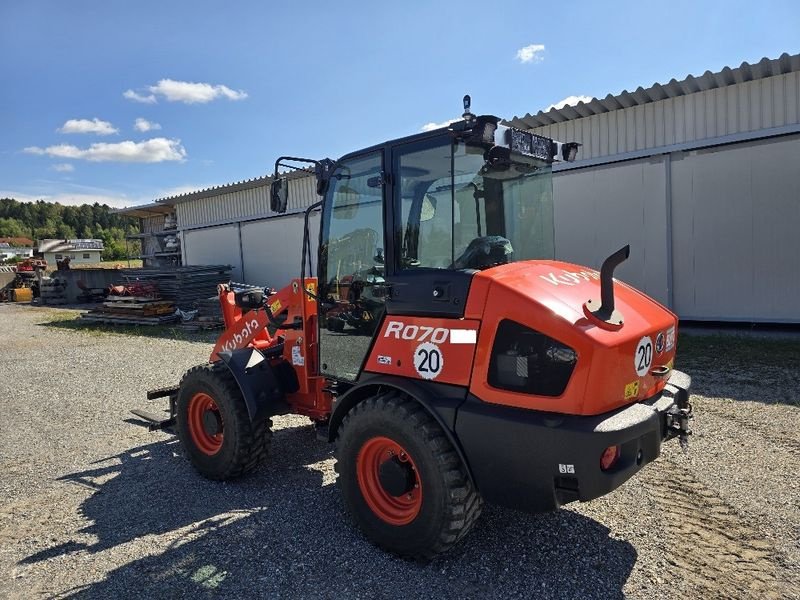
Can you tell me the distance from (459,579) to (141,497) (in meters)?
2.50

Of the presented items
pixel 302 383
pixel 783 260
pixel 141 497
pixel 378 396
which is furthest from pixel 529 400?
pixel 783 260

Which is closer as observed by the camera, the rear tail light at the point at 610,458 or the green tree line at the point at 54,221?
the rear tail light at the point at 610,458

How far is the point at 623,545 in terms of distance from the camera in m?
3.20

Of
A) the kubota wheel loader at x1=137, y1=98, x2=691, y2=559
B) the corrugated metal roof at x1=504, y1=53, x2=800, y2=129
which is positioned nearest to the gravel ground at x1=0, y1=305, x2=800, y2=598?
the kubota wheel loader at x1=137, y1=98, x2=691, y2=559

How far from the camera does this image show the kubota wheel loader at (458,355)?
2641 millimetres

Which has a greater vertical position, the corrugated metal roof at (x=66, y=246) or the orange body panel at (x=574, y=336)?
the corrugated metal roof at (x=66, y=246)

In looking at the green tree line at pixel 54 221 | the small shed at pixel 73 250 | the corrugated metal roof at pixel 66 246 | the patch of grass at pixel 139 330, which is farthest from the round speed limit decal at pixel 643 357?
the green tree line at pixel 54 221

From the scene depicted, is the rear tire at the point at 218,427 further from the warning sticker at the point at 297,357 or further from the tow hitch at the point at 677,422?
the tow hitch at the point at 677,422

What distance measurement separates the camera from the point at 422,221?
3.28m

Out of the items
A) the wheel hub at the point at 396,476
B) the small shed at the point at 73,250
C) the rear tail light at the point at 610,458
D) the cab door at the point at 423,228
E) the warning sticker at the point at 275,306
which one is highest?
the small shed at the point at 73,250

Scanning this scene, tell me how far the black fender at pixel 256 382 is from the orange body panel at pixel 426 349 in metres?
1.10

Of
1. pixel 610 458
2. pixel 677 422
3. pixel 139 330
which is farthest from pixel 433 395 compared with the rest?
pixel 139 330

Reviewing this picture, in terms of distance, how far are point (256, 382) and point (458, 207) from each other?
201 cm

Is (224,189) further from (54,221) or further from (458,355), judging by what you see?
(54,221)
